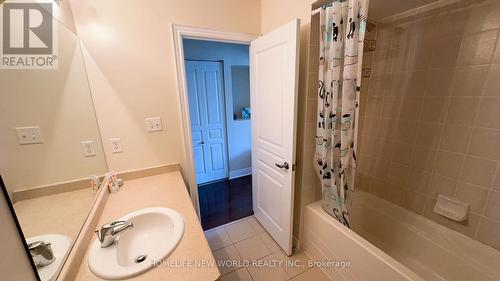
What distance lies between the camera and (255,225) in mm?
2172

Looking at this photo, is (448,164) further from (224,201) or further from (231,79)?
(231,79)

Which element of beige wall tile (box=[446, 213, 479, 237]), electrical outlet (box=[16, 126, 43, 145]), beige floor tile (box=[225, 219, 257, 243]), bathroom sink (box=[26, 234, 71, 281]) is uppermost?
electrical outlet (box=[16, 126, 43, 145])

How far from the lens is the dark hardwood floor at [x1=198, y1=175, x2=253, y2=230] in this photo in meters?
2.32

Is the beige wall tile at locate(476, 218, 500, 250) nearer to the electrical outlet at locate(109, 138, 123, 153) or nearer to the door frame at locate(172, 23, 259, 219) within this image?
the door frame at locate(172, 23, 259, 219)

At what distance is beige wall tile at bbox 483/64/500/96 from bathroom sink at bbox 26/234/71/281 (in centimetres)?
234

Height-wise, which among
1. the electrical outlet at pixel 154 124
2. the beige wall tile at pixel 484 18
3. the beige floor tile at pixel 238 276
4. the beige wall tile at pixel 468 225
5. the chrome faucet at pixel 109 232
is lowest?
the beige floor tile at pixel 238 276

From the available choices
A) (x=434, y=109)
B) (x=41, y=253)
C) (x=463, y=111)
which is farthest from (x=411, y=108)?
(x=41, y=253)

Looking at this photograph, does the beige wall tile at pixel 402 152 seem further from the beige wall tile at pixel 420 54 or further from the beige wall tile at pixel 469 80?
the beige wall tile at pixel 420 54

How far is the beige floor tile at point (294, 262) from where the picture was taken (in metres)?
1.60

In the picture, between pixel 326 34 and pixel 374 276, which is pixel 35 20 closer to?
pixel 326 34

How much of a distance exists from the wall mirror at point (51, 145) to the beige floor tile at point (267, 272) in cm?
130

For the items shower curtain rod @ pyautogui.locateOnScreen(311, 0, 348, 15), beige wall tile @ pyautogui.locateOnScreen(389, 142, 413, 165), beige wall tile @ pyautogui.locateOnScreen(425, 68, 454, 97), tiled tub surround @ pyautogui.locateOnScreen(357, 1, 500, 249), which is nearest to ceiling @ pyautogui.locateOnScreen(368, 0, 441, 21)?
tiled tub surround @ pyautogui.locateOnScreen(357, 1, 500, 249)

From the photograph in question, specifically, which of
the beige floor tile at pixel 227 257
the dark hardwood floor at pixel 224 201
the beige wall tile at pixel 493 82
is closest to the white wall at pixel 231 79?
the dark hardwood floor at pixel 224 201

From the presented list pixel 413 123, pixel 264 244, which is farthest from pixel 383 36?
pixel 264 244
